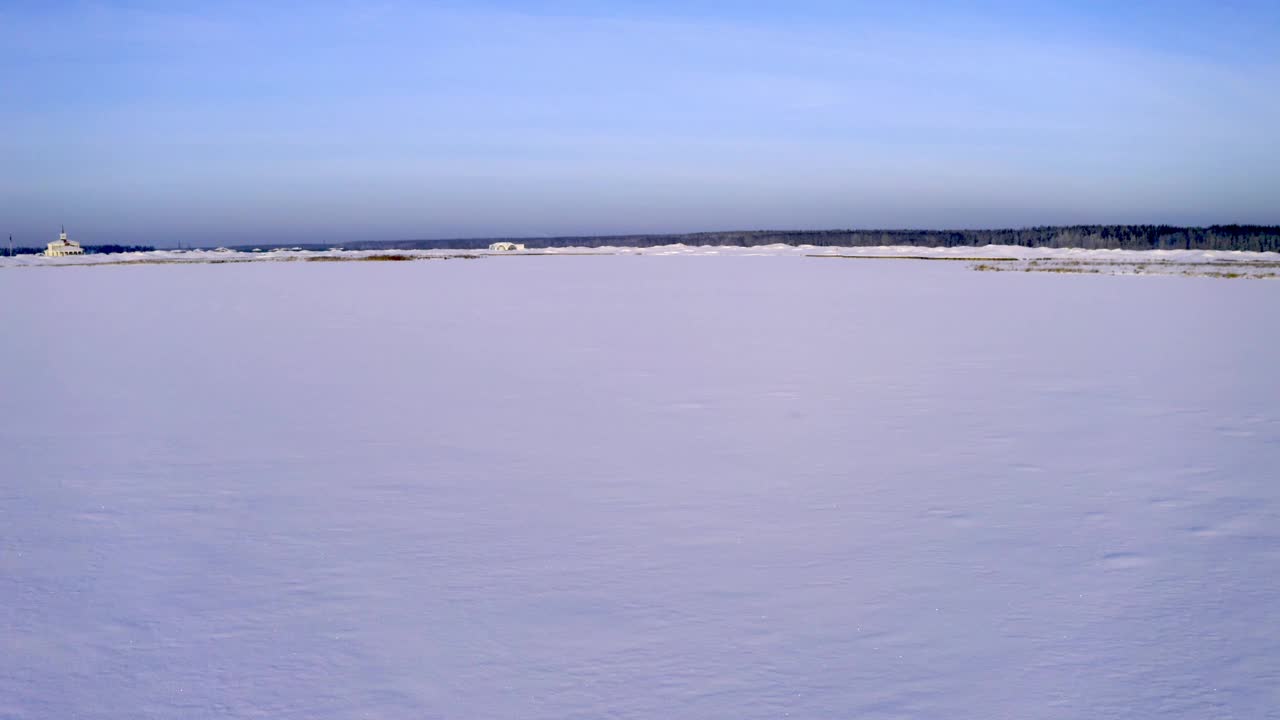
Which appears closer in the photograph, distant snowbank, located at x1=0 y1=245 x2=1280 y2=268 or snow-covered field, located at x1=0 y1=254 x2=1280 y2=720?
snow-covered field, located at x1=0 y1=254 x2=1280 y2=720

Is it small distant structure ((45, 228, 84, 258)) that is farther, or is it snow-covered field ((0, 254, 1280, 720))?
small distant structure ((45, 228, 84, 258))

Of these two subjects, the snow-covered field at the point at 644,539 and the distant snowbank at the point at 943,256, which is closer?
the snow-covered field at the point at 644,539

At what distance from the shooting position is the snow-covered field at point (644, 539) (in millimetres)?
3570

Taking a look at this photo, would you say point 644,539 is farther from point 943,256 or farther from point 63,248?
point 63,248

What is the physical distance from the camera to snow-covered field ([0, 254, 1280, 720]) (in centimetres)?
357

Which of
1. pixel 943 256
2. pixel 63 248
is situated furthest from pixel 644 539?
pixel 63 248

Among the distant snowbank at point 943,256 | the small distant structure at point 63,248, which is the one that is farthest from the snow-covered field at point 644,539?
the small distant structure at point 63,248

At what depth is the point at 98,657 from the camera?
383 cm

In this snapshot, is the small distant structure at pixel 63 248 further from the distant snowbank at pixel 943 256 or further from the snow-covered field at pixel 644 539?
the snow-covered field at pixel 644 539

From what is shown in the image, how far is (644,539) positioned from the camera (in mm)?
5227

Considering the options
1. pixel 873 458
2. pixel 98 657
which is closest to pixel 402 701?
pixel 98 657

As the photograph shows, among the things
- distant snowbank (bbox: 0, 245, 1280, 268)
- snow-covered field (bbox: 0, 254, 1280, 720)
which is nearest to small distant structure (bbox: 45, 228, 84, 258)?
distant snowbank (bbox: 0, 245, 1280, 268)

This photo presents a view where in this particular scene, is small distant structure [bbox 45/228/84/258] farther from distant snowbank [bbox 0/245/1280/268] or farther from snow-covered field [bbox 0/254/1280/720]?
snow-covered field [bbox 0/254/1280/720]

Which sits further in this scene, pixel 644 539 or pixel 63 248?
pixel 63 248
